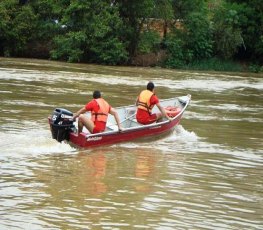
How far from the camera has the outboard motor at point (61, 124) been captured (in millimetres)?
11266

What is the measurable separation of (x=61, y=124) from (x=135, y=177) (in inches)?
92.0

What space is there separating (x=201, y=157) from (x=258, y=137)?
3453 millimetres

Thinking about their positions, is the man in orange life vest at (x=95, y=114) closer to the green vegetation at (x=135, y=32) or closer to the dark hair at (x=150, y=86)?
the dark hair at (x=150, y=86)

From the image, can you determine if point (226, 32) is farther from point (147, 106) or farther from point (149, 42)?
point (147, 106)

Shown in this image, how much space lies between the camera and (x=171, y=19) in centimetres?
4550

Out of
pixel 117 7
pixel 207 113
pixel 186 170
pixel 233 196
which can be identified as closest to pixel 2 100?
pixel 207 113

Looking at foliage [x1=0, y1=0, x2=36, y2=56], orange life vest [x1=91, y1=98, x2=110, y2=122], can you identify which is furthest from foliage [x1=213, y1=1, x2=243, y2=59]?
orange life vest [x1=91, y1=98, x2=110, y2=122]

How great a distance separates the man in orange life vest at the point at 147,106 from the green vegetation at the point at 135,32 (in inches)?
1110

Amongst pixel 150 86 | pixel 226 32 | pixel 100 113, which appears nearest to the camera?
pixel 100 113

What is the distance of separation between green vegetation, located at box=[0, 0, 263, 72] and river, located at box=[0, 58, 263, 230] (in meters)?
24.7

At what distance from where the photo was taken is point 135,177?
9.61 m

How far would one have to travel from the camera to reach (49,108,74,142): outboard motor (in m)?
11.3

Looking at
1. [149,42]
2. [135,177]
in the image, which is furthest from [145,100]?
[149,42]

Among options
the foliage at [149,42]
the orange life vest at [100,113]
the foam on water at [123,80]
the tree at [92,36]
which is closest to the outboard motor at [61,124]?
the orange life vest at [100,113]
